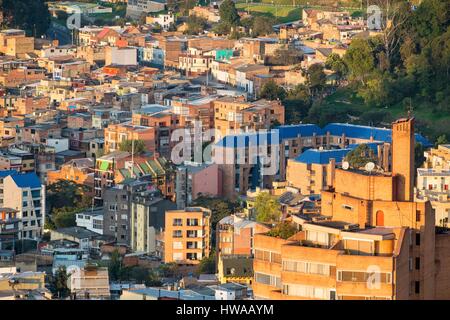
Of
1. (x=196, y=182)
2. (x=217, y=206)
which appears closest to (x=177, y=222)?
(x=217, y=206)

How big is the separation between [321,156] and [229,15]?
15.4m

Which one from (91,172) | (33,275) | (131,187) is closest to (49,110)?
(91,172)

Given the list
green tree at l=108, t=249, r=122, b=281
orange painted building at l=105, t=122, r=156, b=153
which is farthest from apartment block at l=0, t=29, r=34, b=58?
green tree at l=108, t=249, r=122, b=281

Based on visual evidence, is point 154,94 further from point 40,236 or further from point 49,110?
point 40,236

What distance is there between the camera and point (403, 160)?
1225cm

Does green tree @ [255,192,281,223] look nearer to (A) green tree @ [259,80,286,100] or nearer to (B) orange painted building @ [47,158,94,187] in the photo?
(B) orange painted building @ [47,158,94,187]

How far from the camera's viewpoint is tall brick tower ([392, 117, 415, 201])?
39.4 feet

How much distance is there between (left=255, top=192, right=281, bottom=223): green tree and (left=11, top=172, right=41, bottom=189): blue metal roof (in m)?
3.36

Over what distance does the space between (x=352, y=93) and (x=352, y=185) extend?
2171cm

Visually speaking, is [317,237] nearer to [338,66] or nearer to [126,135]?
[126,135]

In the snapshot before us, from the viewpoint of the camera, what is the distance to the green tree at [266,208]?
22400mm

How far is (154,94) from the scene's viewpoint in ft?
110

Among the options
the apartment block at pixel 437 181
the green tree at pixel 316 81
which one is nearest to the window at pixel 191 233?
the apartment block at pixel 437 181

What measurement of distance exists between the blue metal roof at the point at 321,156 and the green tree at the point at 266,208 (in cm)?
209
